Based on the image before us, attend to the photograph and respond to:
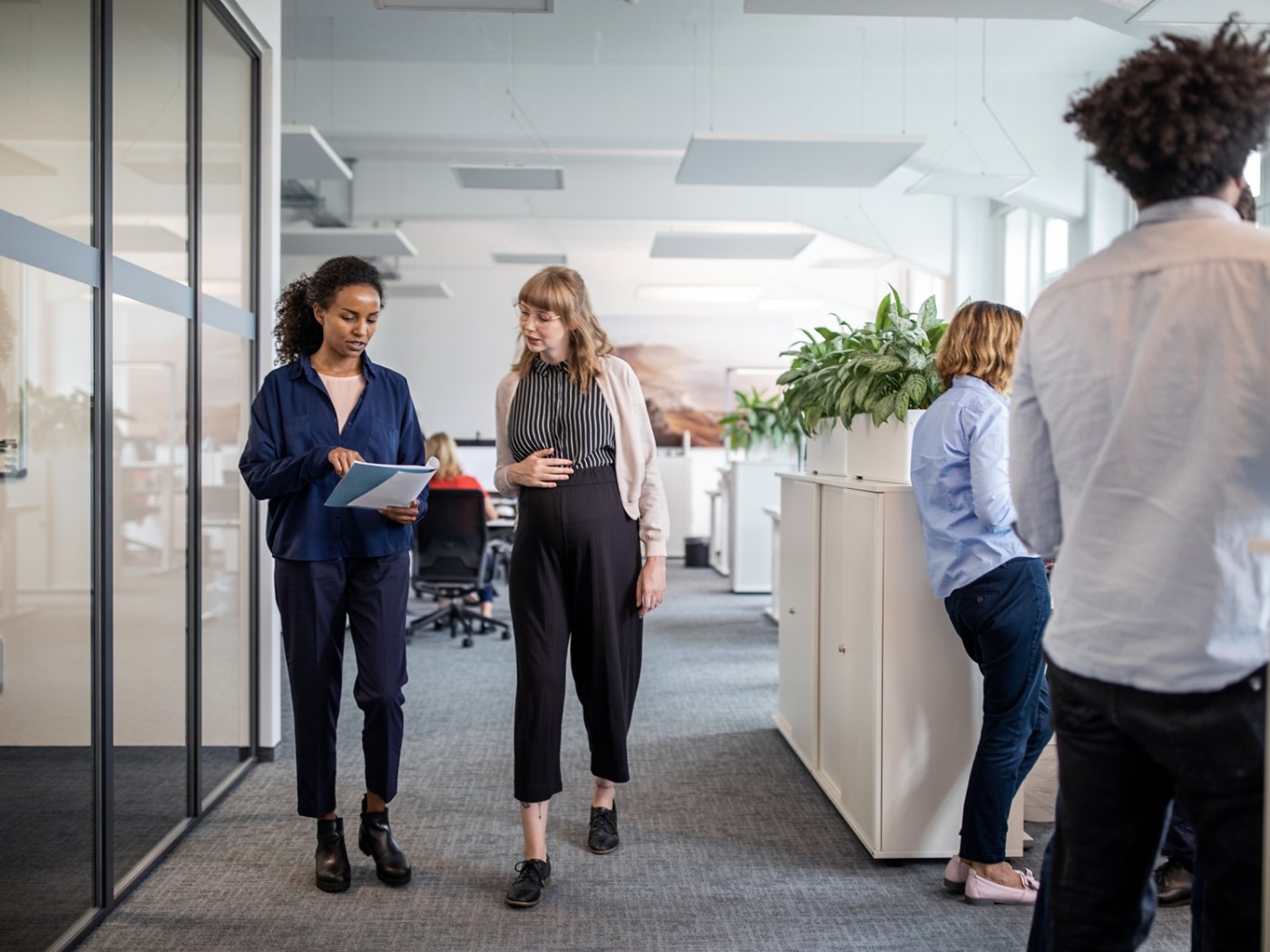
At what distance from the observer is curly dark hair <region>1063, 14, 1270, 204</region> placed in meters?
1.25

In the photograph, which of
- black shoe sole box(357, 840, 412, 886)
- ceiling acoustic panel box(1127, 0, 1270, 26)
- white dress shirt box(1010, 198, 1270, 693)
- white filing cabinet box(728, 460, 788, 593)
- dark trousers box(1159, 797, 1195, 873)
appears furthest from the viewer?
white filing cabinet box(728, 460, 788, 593)

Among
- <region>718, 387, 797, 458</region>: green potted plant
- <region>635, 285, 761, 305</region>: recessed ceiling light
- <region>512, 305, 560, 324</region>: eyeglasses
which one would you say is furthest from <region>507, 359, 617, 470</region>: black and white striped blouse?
<region>635, 285, 761, 305</region>: recessed ceiling light

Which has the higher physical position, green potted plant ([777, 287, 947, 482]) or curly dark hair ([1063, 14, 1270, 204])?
curly dark hair ([1063, 14, 1270, 204])

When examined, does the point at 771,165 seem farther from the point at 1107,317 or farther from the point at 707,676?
the point at 1107,317

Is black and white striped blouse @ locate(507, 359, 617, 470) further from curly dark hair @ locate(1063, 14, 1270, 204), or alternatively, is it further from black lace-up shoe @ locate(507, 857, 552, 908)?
curly dark hair @ locate(1063, 14, 1270, 204)

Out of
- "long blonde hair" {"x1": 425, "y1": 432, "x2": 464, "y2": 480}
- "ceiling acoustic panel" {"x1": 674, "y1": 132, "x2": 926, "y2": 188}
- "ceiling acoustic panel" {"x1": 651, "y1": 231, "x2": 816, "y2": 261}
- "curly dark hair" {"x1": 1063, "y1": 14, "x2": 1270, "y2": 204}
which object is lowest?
"long blonde hair" {"x1": 425, "y1": 432, "x2": 464, "y2": 480}

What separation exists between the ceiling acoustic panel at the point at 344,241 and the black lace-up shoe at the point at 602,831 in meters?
6.03

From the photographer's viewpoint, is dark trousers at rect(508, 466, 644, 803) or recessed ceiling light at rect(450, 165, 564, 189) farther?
recessed ceiling light at rect(450, 165, 564, 189)

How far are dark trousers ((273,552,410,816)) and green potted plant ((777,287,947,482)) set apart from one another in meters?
1.34

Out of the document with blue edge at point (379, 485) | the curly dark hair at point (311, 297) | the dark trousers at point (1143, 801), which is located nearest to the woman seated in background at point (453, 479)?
the curly dark hair at point (311, 297)

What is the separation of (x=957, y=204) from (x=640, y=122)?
3.82 meters

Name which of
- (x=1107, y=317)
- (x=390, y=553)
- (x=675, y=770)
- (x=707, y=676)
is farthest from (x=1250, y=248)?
(x=707, y=676)

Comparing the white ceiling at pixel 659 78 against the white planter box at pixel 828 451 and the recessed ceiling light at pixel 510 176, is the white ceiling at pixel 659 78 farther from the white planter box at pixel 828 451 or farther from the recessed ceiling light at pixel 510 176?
the white planter box at pixel 828 451

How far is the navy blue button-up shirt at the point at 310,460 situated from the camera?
102 inches
